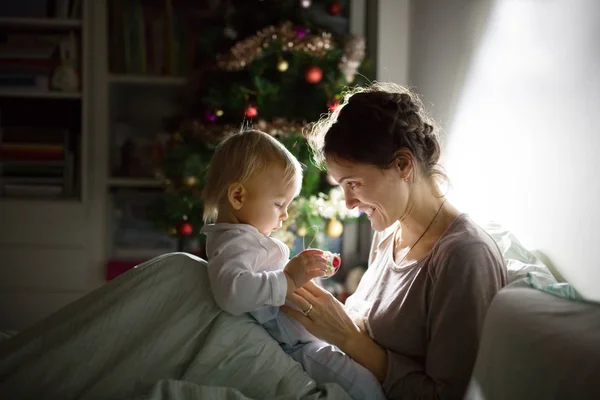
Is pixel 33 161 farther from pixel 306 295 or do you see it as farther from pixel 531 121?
pixel 531 121

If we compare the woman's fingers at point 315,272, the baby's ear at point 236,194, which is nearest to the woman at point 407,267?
the woman's fingers at point 315,272

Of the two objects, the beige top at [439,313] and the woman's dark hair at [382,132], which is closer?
the beige top at [439,313]

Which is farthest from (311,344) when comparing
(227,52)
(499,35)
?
(227,52)

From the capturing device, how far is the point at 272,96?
279cm

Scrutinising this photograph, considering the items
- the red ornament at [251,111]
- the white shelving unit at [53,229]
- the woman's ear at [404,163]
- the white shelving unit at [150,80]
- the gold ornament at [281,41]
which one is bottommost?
the white shelving unit at [53,229]

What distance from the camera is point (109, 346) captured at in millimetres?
1308

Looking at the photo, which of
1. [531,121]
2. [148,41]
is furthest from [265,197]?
[148,41]

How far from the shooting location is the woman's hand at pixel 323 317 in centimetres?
138

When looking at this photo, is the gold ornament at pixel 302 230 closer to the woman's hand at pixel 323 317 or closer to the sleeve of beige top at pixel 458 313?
the woman's hand at pixel 323 317

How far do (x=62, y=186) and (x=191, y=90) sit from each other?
2.79ft

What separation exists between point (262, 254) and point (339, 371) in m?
0.31

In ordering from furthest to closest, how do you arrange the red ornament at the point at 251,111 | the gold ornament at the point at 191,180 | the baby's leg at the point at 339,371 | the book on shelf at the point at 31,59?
the book on shelf at the point at 31,59, the gold ornament at the point at 191,180, the red ornament at the point at 251,111, the baby's leg at the point at 339,371

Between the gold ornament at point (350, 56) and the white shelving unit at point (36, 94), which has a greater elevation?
the gold ornament at point (350, 56)

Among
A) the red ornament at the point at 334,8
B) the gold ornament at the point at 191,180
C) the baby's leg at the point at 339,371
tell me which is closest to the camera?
the baby's leg at the point at 339,371
